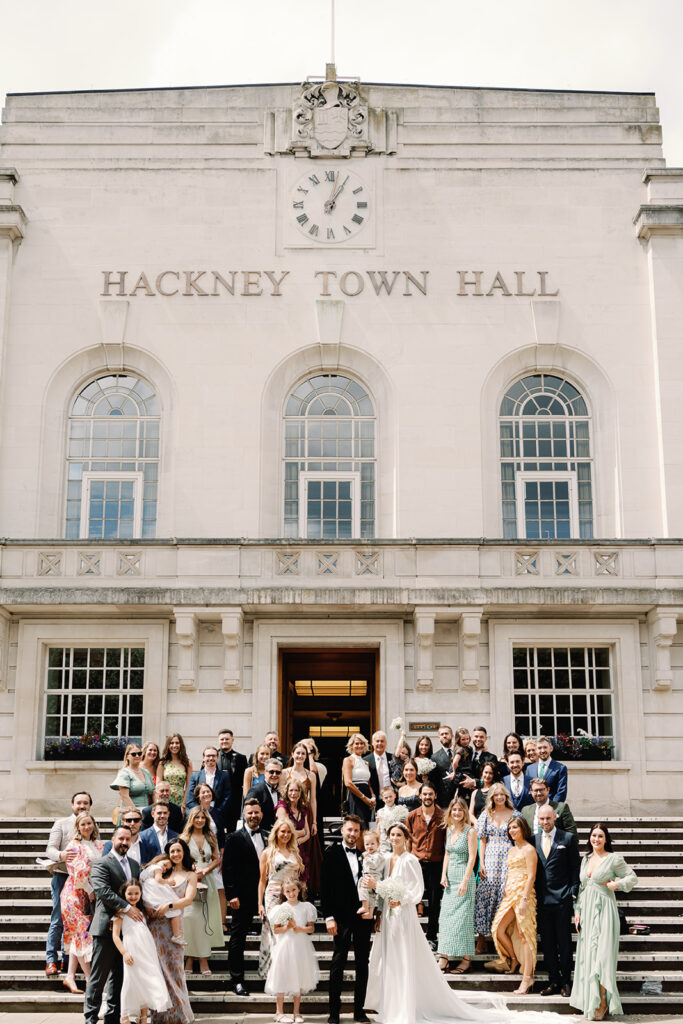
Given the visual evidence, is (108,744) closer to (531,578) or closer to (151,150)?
(531,578)

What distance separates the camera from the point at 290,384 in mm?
22562

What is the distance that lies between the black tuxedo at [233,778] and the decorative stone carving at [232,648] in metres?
5.00

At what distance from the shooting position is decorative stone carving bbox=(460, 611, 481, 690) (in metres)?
20.6

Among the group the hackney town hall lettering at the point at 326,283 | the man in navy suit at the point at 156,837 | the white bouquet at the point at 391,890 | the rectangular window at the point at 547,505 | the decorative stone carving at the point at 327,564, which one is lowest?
the white bouquet at the point at 391,890

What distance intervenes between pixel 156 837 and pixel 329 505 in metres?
9.86

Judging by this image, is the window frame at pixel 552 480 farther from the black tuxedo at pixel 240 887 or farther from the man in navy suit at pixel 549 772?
the black tuxedo at pixel 240 887

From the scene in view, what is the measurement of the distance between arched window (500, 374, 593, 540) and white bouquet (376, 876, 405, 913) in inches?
411

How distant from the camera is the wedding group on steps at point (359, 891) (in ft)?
39.8

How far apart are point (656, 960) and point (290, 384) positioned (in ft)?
40.3

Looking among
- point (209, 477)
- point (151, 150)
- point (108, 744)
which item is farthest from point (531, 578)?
point (151, 150)

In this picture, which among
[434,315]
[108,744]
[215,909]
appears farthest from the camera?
[434,315]

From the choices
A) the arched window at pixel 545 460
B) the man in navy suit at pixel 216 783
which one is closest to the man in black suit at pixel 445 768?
the man in navy suit at pixel 216 783

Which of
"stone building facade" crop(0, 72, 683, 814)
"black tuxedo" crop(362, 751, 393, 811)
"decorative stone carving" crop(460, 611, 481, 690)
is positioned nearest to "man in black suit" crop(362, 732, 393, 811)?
"black tuxedo" crop(362, 751, 393, 811)

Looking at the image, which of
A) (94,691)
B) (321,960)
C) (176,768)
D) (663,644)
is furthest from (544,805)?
(94,691)
